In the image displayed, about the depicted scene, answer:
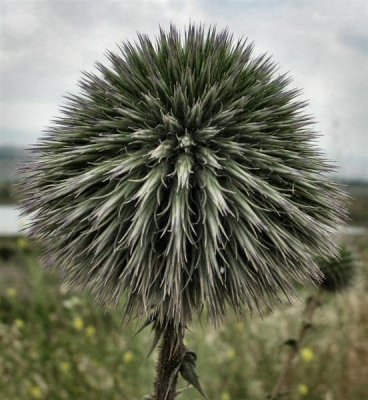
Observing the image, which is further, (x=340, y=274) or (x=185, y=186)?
(x=340, y=274)

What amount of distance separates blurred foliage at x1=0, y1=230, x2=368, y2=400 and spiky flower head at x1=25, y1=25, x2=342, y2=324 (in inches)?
76.7

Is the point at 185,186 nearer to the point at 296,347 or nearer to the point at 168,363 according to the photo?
the point at 168,363

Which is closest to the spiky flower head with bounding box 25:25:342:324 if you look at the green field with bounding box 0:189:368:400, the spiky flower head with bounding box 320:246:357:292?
the spiky flower head with bounding box 320:246:357:292

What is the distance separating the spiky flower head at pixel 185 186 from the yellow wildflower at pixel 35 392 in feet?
8.60

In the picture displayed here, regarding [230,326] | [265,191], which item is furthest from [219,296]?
[230,326]

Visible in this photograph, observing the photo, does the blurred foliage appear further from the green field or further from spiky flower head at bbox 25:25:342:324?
spiky flower head at bbox 25:25:342:324

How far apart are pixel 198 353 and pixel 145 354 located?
1.21 ft

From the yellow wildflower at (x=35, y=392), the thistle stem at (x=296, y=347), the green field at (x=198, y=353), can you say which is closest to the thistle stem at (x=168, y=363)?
the thistle stem at (x=296, y=347)

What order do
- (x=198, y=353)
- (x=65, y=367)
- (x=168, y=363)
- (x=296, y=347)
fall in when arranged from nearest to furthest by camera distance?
(x=168, y=363) < (x=296, y=347) < (x=198, y=353) < (x=65, y=367)

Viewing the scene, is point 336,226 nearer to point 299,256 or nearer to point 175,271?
point 299,256

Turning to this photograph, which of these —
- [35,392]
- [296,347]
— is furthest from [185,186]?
[35,392]

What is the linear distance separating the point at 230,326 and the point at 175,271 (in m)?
3.98

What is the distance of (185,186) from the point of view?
5.61 ft

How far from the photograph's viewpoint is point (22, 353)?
4641 mm
